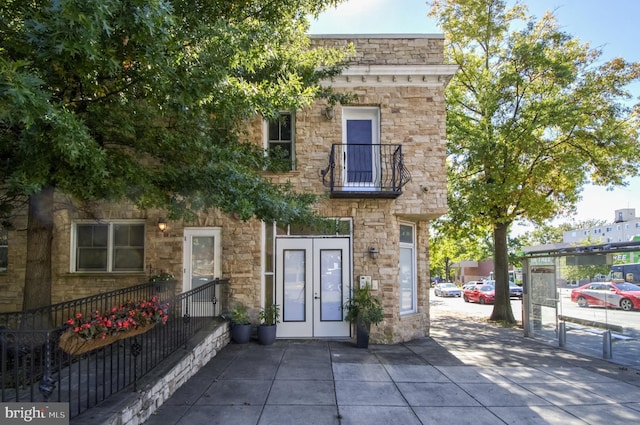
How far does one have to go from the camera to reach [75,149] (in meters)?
3.65

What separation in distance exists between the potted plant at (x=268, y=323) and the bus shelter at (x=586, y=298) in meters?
7.25

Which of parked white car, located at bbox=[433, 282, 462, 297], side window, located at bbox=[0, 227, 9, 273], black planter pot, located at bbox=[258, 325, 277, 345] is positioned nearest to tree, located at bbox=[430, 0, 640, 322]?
black planter pot, located at bbox=[258, 325, 277, 345]

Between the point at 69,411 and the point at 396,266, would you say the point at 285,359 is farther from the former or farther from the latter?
the point at 69,411

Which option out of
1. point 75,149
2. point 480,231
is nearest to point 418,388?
point 75,149

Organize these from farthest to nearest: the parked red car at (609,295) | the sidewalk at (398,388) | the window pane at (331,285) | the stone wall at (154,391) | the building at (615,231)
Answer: the building at (615,231) < the window pane at (331,285) < the parked red car at (609,295) < the sidewalk at (398,388) < the stone wall at (154,391)

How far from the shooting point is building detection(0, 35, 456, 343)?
926 centimetres

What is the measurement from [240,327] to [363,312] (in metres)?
2.76

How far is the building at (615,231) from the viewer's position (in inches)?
2071

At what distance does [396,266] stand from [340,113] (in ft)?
13.1

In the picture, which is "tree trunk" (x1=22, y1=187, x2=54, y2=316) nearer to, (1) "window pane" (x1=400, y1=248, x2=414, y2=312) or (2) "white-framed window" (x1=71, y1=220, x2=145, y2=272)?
(2) "white-framed window" (x1=71, y1=220, x2=145, y2=272)

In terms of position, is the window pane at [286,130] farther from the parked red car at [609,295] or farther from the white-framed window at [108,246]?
the parked red car at [609,295]

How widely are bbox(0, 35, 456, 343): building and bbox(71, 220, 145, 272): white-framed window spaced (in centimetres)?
2

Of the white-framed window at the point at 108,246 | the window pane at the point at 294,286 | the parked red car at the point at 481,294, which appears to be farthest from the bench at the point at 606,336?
the parked red car at the point at 481,294

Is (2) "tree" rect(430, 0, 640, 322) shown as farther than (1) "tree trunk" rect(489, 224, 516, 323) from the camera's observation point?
No
